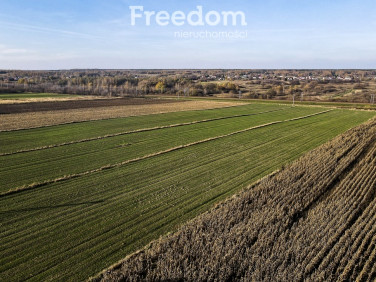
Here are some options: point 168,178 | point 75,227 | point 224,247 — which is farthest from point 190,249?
point 168,178

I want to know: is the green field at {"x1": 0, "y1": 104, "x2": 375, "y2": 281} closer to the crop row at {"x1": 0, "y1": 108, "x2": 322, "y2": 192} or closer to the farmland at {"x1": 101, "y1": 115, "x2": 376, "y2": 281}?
the crop row at {"x1": 0, "y1": 108, "x2": 322, "y2": 192}

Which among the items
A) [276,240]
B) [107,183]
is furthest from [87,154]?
[276,240]

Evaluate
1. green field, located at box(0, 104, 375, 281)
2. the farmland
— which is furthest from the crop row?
the farmland

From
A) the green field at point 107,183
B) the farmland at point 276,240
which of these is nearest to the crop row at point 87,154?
the green field at point 107,183

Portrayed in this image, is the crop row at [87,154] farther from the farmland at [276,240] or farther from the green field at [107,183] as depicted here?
the farmland at [276,240]

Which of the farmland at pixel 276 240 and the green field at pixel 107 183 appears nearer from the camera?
the farmland at pixel 276 240

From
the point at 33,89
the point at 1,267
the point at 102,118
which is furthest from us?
the point at 33,89

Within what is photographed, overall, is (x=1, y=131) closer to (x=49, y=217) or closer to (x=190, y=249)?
(x=49, y=217)
